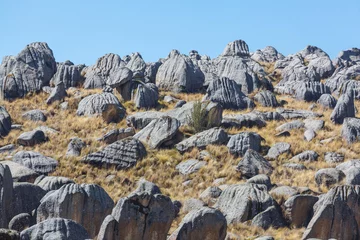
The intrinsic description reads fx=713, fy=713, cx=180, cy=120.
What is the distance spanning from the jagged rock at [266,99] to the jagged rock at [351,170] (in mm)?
13223

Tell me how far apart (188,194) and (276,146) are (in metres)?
6.89

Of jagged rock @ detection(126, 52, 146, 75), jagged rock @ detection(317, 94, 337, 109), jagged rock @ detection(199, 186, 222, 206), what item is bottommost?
jagged rock @ detection(199, 186, 222, 206)

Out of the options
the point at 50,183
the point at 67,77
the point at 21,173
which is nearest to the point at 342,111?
the point at 67,77

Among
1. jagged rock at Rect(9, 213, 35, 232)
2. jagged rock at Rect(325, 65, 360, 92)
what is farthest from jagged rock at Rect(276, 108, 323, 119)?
jagged rock at Rect(9, 213, 35, 232)

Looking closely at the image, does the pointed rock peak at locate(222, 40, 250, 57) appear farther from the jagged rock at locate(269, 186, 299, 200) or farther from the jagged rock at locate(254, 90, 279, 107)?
the jagged rock at locate(269, 186, 299, 200)

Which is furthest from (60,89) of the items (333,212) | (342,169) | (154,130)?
(333,212)

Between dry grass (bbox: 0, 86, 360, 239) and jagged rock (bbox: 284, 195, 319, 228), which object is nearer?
jagged rock (bbox: 284, 195, 319, 228)

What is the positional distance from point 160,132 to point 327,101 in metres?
13.6

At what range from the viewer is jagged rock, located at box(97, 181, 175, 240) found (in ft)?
57.3

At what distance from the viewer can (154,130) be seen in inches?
1309

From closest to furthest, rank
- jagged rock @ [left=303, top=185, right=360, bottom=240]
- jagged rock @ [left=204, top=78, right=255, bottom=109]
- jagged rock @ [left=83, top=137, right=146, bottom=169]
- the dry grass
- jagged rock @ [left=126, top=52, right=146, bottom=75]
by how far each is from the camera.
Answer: jagged rock @ [left=303, top=185, right=360, bottom=240], the dry grass, jagged rock @ [left=83, top=137, right=146, bottom=169], jagged rock @ [left=204, top=78, right=255, bottom=109], jagged rock @ [left=126, top=52, right=146, bottom=75]

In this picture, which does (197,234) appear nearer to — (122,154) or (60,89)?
(122,154)

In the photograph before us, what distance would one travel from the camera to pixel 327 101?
139ft

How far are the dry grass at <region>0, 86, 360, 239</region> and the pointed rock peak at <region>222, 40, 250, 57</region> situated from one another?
23.7 meters
